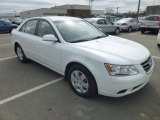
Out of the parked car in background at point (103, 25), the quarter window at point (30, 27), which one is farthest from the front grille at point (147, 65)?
the parked car in background at point (103, 25)

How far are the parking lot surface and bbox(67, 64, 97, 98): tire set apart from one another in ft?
0.48

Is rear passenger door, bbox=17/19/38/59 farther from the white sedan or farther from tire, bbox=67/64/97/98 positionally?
tire, bbox=67/64/97/98

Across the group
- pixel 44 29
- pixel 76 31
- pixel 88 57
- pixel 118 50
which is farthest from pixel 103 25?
pixel 88 57

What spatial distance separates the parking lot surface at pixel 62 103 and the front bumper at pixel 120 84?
350 mm

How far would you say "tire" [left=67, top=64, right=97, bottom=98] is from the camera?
11.3 feet

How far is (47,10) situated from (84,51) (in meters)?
63.8

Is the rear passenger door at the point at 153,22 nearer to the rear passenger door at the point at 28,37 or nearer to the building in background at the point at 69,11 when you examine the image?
the rear passenger door at the point at 28,37

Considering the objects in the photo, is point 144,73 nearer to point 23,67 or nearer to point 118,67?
point 118,67

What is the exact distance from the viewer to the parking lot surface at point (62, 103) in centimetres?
315

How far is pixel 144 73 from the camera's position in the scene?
11.0ft

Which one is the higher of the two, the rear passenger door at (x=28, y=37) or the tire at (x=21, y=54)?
the rear passenger door at (x=28, y=37)

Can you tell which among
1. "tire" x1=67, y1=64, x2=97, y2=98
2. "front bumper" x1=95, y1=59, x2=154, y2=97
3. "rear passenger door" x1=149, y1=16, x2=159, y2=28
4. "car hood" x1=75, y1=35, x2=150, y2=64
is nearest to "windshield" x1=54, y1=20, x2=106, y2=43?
"car hood" x1=75, y1=35, x2=150, y2=64

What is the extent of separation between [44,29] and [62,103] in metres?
2.17

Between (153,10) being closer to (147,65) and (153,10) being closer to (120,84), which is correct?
(147,65)
